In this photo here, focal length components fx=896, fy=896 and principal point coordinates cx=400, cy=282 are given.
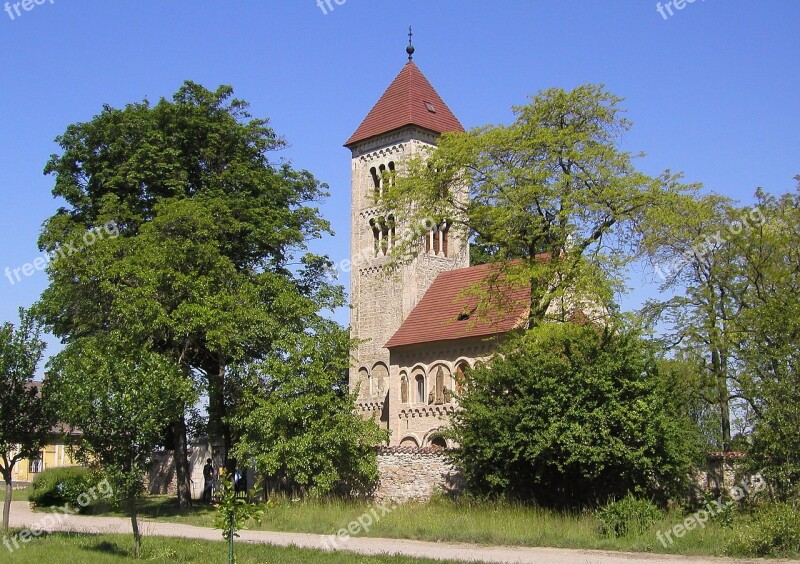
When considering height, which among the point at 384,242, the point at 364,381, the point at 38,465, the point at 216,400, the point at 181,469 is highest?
the point at 384,242

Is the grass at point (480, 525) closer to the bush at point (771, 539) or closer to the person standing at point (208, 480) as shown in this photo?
the bush at point (771, 539)

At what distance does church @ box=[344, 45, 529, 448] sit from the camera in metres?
40.1

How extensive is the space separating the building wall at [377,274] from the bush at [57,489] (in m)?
16.1

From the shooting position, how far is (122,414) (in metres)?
16.8

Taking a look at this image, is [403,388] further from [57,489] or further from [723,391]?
[723,391]

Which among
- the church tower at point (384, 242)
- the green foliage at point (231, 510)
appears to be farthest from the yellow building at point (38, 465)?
the green foliage at point (231, 510)

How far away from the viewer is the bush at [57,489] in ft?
96.9

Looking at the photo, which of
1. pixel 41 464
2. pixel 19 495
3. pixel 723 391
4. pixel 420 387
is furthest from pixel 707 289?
pixel 41 464

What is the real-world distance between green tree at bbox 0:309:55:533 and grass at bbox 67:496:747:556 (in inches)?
218

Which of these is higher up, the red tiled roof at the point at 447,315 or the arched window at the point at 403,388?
the red tiled roof at the point at 447,315

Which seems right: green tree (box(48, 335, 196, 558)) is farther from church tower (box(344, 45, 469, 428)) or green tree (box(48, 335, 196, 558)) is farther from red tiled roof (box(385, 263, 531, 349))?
church tower (box(344, 45, 469, 428))

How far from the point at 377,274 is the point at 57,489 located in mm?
20115

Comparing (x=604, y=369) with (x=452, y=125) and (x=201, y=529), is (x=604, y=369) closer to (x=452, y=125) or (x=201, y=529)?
(x=201, y=529)

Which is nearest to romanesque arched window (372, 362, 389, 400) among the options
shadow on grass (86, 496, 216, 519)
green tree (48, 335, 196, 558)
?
shadow on grass (86, 496, 216, 519)
